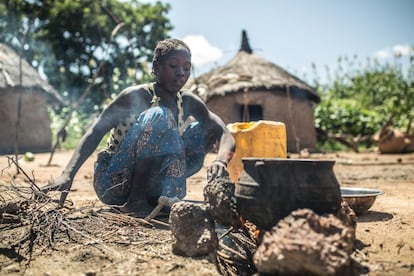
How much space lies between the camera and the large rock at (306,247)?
1.18m

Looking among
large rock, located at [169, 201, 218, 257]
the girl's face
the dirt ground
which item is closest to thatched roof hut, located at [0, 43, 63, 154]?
the girl's face

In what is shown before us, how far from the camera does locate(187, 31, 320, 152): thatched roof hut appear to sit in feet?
33.4

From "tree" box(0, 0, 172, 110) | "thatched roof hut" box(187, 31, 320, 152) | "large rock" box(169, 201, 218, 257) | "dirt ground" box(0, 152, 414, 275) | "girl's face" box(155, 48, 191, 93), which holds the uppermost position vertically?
"tree" box(0, 0, 172, 110)

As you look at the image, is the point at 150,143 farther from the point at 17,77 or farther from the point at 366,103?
the point at 366,103

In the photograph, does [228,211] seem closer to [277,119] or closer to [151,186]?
[151,186]

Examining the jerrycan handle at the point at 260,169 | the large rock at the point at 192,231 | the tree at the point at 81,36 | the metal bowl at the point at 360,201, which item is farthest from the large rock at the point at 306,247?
the tree at the point at 81,36

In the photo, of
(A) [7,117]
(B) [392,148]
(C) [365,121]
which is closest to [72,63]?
(A) [7,117]

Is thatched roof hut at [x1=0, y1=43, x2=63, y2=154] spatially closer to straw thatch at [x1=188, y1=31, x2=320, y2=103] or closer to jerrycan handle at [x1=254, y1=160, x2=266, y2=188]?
straw thatch at [x1=188, y1=31, x2=320, y2=103]

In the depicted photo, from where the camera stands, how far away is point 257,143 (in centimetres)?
295

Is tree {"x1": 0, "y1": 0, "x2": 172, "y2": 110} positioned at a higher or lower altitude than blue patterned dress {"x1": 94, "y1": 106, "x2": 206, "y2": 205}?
higher

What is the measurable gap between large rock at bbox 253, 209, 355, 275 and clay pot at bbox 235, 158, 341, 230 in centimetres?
14

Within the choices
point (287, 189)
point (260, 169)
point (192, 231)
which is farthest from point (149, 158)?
point (287, 189)

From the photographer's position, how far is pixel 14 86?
374 inches

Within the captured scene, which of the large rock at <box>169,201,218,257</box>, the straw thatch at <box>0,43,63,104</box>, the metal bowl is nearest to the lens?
the large rock at <box>169,201,218,257</box>
